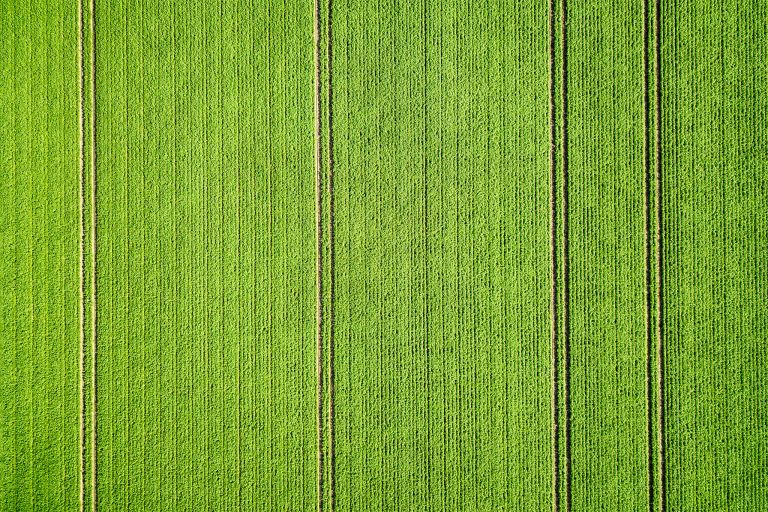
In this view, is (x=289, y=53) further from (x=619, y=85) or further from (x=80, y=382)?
(x=80, y=382)

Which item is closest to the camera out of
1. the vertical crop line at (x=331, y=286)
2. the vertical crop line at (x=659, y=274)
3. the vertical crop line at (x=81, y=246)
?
the vertical crop line at (x=659, y=274)

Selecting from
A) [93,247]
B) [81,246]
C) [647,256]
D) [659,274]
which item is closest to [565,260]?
[647,256]

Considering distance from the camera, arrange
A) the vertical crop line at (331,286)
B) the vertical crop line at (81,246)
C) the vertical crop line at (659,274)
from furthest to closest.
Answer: the vertical crop line at (81,246), the vertical crop line at (331,286), the vertical crop line at (659,274)

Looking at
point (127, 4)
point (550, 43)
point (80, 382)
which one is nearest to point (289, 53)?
point (127, 4)

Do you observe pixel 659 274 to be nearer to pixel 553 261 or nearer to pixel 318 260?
pixel 553 261

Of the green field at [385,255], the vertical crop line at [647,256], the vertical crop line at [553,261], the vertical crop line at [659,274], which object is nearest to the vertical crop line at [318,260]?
the green field at [385,255]

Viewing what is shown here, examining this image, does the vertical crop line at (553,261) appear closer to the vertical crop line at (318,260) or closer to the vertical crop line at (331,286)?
the vertical crop line at (331,286)
